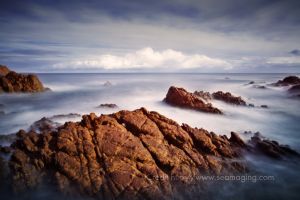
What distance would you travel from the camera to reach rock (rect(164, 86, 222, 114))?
2031cm

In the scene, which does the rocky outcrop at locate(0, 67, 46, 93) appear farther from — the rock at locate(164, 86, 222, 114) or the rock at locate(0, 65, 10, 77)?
the rock at locate(164, 86, 222, 114)

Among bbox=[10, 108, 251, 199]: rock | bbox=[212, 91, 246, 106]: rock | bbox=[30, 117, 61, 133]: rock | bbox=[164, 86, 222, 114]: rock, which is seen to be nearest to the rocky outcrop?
bbox=[30, 117, 61, 133]: rock

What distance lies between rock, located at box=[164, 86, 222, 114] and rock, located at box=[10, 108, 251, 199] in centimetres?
908

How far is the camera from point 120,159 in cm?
897

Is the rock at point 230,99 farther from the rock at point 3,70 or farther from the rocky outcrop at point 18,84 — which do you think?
the rock at point 3,70

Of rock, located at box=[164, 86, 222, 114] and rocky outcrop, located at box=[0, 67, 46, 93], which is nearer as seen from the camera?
rock, located at box=[164, 86, 222, 114]

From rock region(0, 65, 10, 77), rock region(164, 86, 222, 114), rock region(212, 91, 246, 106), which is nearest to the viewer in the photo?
rock region(164, 86, 222, 114)

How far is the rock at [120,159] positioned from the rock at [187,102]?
9.08 metres

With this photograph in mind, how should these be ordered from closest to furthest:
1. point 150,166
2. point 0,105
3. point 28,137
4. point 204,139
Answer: point 150,166 < point 28,137 < point 204,139 < point 0,105

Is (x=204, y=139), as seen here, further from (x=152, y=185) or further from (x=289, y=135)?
(x=289, y=135)

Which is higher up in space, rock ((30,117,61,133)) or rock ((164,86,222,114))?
rock ((164,86,222,114))

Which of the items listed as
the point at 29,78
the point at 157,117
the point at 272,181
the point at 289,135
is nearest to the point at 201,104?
the point at 289,135

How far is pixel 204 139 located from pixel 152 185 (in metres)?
4.22

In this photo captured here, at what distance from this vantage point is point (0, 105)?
81.5ft
